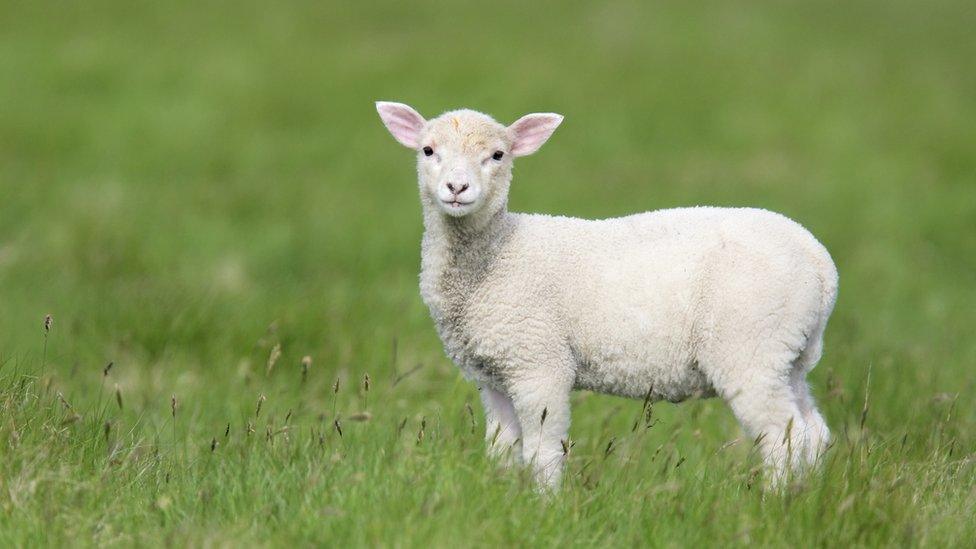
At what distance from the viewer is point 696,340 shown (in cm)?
518

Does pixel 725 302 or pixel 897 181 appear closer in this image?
pixel 725 302

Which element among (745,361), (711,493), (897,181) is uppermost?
(745,361)

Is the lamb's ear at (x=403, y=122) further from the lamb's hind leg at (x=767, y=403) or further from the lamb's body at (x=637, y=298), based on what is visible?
the lamb's hind leg at (x=767, y=403)

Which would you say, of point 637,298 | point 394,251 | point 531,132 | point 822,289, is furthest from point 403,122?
point 394,251

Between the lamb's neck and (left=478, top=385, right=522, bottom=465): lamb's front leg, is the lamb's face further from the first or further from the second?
(left=478, top=385, right=522, bottom=465): lamb's front leg

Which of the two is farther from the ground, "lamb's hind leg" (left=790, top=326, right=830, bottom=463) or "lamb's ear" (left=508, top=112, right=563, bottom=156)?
"lamb's ear" (left=508, top=112, right=563, bottom=156)

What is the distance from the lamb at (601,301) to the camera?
5082 mm

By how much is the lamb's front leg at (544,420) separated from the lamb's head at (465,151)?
72cm

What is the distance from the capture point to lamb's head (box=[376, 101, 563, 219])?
199 inches

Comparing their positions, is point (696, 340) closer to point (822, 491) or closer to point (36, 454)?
point (822, 491)

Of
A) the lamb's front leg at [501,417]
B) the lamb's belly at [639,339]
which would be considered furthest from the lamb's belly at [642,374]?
the lamb's front leg at [501,417]

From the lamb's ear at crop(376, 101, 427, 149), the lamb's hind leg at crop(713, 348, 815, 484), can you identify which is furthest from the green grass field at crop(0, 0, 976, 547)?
the lamb's ear at crop(376, 101, 427, 149)

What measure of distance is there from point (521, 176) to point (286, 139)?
2992mm

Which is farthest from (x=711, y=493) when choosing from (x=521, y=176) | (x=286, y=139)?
(x=286, y=139)
